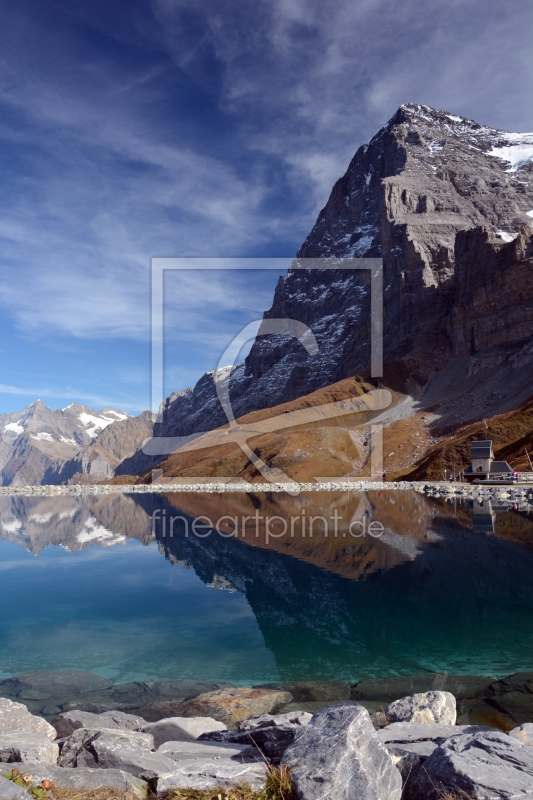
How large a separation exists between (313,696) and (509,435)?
326 ft

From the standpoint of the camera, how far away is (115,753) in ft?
26.6

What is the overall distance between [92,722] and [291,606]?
15003mm

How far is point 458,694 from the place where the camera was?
1452cm

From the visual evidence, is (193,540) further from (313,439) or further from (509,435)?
(313,439)

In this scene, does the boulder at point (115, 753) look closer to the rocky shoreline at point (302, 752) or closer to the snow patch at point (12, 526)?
the rocky shoreline at point (302, 752)

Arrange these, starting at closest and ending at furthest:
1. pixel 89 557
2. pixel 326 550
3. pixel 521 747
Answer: pixel 521 747
pixel 326 550
pixel 89 557

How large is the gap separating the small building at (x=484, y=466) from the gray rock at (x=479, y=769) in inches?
3520

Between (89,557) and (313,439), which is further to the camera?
(313,439)

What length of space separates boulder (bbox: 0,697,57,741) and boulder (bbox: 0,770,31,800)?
465 cm

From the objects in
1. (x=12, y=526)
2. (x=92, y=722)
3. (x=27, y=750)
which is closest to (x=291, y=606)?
(x=92, y=722)

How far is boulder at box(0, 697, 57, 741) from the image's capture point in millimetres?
10591

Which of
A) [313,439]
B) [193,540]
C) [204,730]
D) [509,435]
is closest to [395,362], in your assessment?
[313,439]

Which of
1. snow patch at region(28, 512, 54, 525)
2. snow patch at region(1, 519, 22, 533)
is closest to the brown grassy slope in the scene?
snow patch at region(28, 512, 54, 525)

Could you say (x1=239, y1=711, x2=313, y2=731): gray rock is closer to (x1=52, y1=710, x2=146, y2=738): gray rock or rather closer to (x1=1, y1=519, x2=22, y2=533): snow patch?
(x1=52, y1=710, x2=146, y2=738): gray rock
